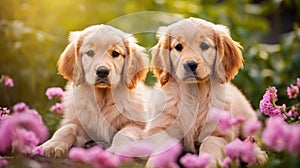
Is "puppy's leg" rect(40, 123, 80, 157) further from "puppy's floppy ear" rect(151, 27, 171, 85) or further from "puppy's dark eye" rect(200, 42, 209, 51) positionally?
"puppy's dark eye" rect(200, 42, 209, 51)

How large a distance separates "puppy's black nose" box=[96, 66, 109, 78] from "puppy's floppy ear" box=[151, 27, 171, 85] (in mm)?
348

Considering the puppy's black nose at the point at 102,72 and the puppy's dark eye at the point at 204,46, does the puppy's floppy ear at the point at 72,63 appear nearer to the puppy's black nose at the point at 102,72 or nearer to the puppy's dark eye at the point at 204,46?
the puppy's black nose at the point at 102,72

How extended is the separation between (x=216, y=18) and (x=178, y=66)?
3452 mm

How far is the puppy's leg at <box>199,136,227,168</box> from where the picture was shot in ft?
11.4

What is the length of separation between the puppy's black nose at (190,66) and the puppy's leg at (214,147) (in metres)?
0.45

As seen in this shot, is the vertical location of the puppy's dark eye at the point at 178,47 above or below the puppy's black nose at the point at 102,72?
above

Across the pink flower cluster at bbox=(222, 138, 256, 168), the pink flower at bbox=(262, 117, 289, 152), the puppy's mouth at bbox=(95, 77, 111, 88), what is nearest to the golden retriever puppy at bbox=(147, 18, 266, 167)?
the puppy's mouth at bbox=(95, 77, 111, 88)

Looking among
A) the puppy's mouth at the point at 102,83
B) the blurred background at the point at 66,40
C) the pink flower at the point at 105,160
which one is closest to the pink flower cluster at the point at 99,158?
the pink flower at the point at 105,160

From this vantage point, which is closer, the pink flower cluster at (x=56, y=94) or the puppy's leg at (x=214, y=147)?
the puppy's leg at (x=214, y=147)

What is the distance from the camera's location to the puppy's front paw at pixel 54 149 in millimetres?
3690

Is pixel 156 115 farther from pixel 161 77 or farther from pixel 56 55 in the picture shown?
pixel 56 55

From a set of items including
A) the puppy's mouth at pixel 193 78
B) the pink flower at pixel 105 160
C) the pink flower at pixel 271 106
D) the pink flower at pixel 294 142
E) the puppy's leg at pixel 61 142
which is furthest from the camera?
the puppy's leg at pixel 61 142

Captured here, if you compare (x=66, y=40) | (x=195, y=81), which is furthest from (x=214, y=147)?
(x=66, y=40)

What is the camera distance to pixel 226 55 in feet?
12.8
